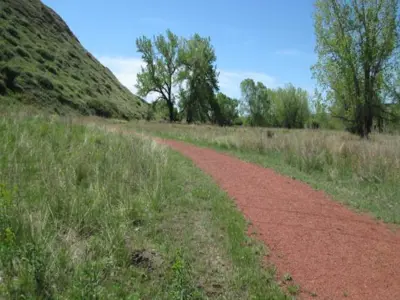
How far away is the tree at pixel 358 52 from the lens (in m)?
23.0

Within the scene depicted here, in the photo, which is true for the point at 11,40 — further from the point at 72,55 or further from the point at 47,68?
the point at 72,55

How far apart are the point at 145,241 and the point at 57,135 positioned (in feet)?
17.8

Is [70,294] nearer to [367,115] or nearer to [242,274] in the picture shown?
[242,274]

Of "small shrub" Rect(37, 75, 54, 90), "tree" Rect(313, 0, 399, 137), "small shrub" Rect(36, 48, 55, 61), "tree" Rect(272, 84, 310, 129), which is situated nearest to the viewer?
"tree" Rect(313, 0, 399, 137)

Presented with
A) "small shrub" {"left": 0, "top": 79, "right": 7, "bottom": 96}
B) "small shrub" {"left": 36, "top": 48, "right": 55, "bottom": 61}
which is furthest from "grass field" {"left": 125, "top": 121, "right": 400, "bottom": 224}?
"small shrub" {"left": 36, "top": 48, "right": 55, "bottom": 61}

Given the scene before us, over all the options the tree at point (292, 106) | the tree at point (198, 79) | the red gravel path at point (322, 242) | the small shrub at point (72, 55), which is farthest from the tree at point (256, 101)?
the red gravel path at point (322, 242)

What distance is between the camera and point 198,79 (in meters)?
49.3

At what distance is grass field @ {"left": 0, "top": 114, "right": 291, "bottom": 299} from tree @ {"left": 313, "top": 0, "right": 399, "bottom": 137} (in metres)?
20.7

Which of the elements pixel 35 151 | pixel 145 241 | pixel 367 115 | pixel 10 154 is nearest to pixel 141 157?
pixel 35 151

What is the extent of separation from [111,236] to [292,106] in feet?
226

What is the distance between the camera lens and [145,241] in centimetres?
446

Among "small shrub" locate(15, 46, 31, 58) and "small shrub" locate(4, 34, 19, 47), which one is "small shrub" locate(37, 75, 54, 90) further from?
"small shrub" locate(4, 34, 19, 47)

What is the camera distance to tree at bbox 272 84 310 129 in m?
69.2

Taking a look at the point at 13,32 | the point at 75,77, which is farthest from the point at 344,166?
the point at 75,77
